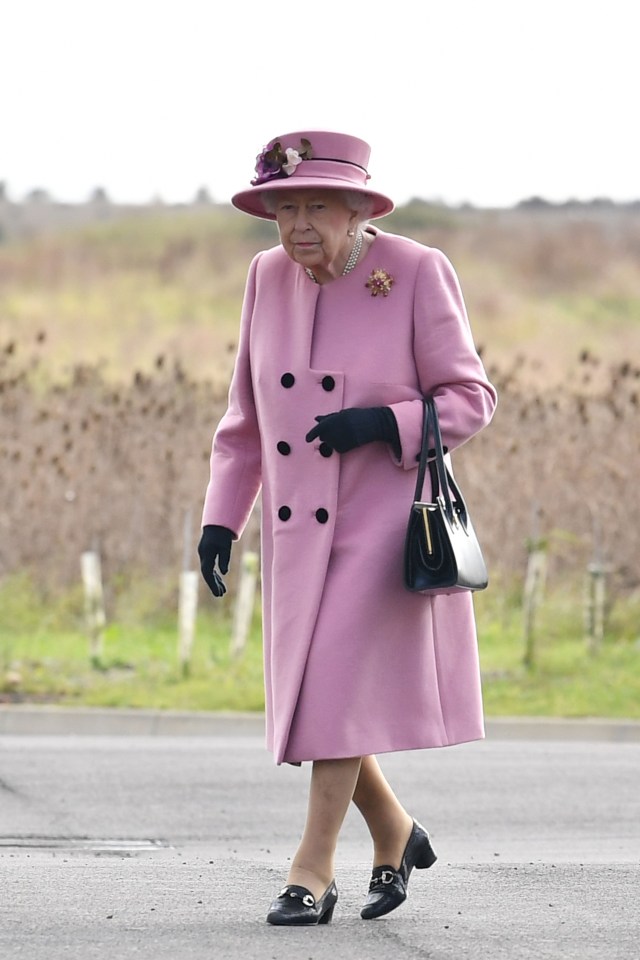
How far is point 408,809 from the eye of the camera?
8.34 metres

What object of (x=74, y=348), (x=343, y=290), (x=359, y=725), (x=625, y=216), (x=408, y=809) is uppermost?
(x=625, y=216)

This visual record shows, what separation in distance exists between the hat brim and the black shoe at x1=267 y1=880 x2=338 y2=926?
5.60 ft

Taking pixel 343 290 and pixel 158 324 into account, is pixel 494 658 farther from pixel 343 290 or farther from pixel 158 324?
pixel 158 324

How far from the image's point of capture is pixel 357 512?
481 cm

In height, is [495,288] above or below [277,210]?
above

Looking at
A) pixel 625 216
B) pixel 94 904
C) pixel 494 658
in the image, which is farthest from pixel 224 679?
pixel 625 216

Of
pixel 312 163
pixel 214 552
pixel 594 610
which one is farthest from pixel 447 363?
pixel 594 610

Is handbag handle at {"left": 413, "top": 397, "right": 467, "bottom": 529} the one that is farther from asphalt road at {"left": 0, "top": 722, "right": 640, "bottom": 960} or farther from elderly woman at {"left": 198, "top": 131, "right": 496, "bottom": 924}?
asphalt road at {"left": 0, "top": 722, "right": 640, "bottom": 960}

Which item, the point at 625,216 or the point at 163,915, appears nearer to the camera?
the point at 163,915

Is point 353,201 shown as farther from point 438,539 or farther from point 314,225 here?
point 438,539

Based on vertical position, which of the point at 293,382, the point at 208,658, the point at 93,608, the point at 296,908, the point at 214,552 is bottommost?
the point at 208,658

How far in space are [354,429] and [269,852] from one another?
9.33 ft

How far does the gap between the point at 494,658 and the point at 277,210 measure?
9850 mm

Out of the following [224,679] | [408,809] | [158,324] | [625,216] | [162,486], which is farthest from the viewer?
[625,216]
